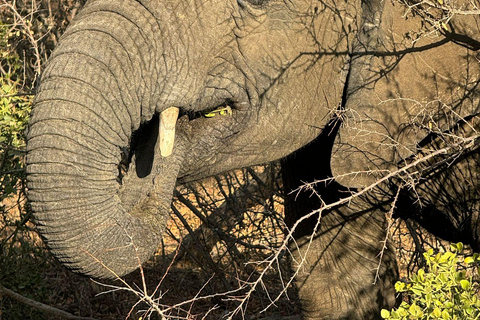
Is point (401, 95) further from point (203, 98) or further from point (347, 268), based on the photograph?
point (347, 268)

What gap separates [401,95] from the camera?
4594mm

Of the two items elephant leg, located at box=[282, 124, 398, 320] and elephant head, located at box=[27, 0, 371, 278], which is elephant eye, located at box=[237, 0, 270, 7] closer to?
elephant head, located at box=[27, 0, 371, 278]

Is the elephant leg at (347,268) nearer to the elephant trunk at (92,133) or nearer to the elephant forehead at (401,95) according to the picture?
the elephant forehead at (401,95)

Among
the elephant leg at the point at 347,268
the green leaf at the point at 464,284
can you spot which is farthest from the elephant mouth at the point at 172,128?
the elephant leg at the point at 347,268

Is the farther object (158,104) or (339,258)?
(339,258)

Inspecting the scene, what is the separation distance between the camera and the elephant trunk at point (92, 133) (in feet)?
11.7

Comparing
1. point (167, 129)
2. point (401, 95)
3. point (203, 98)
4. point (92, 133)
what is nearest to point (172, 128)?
point (167, 129)

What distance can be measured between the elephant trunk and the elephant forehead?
1.14 metres

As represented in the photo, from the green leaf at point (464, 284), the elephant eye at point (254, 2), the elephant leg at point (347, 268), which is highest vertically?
the elephant eye at point (254, 2)

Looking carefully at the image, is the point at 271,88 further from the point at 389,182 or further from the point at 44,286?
the point at 44,286

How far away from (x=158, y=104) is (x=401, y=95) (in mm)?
1321

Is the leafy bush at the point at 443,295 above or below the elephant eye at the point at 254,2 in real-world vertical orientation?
below

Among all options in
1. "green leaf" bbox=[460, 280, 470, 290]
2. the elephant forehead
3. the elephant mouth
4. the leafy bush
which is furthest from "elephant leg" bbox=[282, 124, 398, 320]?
"green leaf" bbox=[460, 280, 470, 290]

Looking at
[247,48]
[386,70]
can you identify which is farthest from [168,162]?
[386,70]
